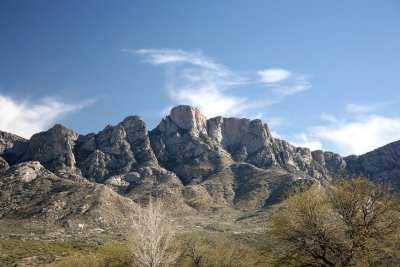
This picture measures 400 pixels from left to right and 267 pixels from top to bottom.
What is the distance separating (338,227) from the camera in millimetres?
29594

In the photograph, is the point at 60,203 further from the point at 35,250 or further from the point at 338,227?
the point at 338,227

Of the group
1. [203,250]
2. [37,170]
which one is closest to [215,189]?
[37,170]

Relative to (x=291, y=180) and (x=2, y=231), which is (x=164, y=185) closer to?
(x=291, y=180)

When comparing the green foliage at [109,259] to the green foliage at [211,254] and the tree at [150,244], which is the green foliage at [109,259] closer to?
the tree at [150,244]

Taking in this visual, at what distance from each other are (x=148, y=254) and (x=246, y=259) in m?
11.4

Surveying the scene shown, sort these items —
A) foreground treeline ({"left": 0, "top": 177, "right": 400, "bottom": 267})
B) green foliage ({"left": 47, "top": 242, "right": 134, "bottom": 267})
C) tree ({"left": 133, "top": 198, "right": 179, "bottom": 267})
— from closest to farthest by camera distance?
foreground treeline ({"left": 0, "top": 177, "right": 400, "bottom": 267}) → tree ({"left": 133, "top": 198, "right": 179, "bottom": 267}) → green foliage ({"left": 47, "top": 242, "right": 134, "bottom": 267})

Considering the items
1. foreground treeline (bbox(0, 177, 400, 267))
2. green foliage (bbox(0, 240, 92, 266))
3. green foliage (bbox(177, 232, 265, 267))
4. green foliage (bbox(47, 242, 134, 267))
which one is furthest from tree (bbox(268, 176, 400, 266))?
green foliage (bbox(0, 240, 92, 266))

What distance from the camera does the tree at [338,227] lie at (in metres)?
29.4

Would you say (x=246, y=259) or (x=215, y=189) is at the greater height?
(x=215, y=189)

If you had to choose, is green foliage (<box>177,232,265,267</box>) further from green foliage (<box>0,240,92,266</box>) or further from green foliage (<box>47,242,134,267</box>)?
green foliage (<box>0,240,92,266</box>)

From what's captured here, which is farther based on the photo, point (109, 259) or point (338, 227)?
point (109, 259)

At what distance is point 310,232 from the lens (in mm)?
30203

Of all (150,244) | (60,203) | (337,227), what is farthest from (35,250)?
(337,227)

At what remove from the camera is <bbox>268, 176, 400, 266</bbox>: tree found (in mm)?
29391
